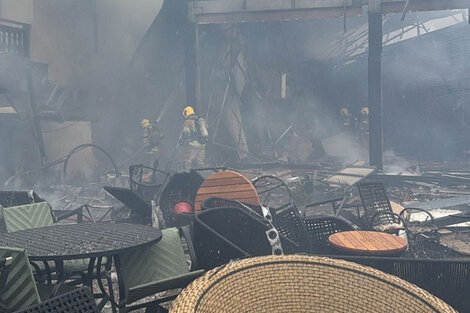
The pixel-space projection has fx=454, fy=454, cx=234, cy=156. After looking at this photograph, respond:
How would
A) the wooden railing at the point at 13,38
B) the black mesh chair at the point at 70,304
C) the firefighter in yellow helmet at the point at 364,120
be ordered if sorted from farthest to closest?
the firefighter in yellow helmet at the point at 364,120
the wooden railing at the point at 13,38
the black mesh chair at the point at 70,304

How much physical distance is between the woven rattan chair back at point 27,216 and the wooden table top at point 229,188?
7.49ft

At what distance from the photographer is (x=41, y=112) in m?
13.8

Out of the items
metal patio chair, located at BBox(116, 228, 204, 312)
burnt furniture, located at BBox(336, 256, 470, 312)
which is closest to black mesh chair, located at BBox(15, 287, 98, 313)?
metal patio chair, located at BBox(116, 228, 204, 312)

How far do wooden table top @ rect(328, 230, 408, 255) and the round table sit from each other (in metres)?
2.04

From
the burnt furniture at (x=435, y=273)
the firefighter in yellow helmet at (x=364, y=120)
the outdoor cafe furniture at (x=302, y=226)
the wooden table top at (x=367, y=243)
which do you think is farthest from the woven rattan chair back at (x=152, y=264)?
the firefighter in yellow helmet at (x=364, y=120)

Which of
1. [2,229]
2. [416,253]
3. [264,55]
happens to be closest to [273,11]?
[264,55]

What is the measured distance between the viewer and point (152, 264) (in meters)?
4.07

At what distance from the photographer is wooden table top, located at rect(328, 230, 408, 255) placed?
4.73 metres

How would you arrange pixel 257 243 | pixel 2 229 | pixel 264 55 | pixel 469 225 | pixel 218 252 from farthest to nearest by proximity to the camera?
pixel 264 55 → pixel 469 225 → pixel 2 229 → pixel 257 243 → pixel 218 252

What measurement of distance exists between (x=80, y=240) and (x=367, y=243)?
9.83ft

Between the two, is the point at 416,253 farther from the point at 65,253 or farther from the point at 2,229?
the point at 2,229

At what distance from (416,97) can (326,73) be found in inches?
178

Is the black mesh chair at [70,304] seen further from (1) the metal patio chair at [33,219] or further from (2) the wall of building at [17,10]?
(2) the wall of building at [17,10]

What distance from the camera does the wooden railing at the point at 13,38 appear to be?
12953mm
